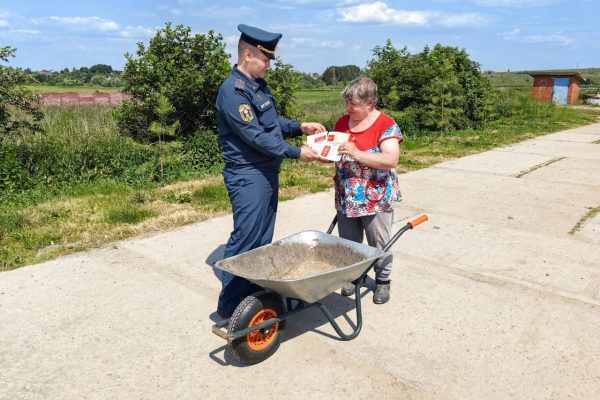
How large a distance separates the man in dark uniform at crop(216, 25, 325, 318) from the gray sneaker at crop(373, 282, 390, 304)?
933 mm

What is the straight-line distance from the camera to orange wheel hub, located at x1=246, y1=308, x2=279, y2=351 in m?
2.90

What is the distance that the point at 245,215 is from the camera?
321 cm

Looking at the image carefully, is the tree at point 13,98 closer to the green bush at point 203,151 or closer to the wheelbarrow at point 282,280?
the green bush at point 203,151

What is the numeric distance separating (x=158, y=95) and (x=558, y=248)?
19.1 feet

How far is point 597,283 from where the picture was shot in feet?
13.3

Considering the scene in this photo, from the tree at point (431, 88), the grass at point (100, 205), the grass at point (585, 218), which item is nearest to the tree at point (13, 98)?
the grass at point (100, 205)

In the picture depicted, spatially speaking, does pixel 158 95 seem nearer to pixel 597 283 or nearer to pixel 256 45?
pixel 256 45

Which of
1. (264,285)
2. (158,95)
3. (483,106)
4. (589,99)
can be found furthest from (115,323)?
(589,99)

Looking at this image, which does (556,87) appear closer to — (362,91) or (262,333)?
(362,91)

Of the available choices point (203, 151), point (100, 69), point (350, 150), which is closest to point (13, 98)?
point (203, 151)

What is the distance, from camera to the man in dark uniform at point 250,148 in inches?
120

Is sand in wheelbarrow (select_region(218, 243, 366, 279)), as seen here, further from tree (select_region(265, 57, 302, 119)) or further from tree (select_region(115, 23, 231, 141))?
tree (select_region(265, 57, 302, 119))

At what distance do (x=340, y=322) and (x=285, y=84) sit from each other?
6.61 m

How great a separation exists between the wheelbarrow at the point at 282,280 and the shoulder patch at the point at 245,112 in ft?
2.59
